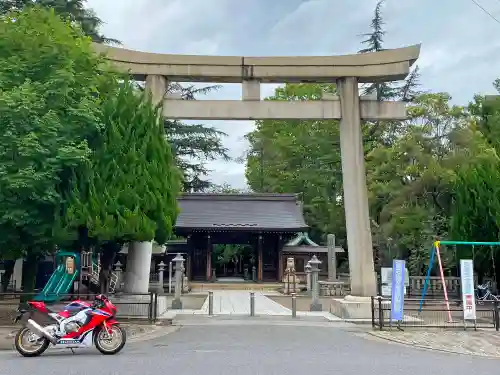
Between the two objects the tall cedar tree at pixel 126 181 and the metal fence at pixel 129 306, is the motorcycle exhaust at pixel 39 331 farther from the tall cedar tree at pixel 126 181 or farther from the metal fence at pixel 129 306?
the metal fence at pixel 129 306

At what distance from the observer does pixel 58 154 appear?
1243 centimetres

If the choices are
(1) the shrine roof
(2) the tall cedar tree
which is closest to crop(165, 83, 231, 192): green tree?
(1) the shrine roof

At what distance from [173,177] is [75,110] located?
4.30 m

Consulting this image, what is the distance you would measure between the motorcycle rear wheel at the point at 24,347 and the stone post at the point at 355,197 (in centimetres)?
1034

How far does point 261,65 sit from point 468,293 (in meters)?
9.41

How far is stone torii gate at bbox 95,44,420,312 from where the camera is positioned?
654 inches

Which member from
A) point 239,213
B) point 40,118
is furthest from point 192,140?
point 40,118

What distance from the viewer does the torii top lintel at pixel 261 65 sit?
54.3ft

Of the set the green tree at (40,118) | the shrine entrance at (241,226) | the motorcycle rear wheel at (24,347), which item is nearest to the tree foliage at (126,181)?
the green tree at (40,118)

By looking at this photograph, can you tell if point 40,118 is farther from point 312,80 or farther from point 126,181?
point 312,80

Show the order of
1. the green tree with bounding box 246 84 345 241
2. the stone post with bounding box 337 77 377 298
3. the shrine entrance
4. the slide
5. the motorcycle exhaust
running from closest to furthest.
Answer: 1. the motorcycle exhaust
2. the slide
3. the stone post with bounding box 337 77 377 298
4. the shrine entrance
5. the green tree with bounding box 246 84 345 241

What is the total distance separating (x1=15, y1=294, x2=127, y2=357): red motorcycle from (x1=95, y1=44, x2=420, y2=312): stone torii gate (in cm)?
872

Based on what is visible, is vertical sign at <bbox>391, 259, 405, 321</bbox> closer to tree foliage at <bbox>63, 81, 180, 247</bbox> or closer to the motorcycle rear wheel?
tree foliage at <bbox>63, 81, 180, 247</bbox>

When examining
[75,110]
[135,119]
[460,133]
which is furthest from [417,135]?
[75,110]
